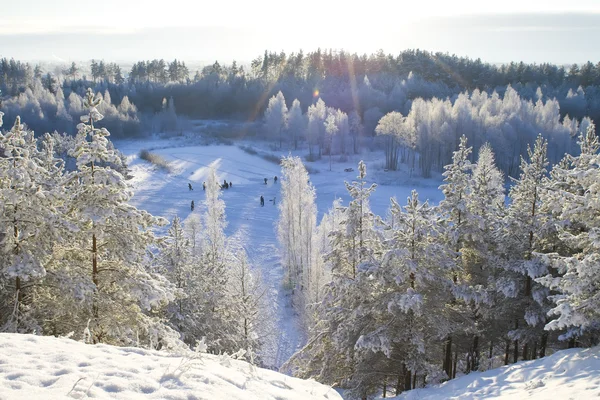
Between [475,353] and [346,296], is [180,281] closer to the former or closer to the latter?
[346,296]

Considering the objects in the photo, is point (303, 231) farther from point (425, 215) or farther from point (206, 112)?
point (206, 112)

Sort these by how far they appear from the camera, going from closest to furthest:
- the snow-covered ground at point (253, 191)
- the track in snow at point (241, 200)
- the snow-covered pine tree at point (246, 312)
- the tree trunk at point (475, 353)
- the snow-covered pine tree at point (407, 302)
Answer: the snow-covered pine tree at point (407, 302) < the tree trunk at point (475, 353) < the snow-covered pine tree at point (246, 312) < the track in snow at point (241, 200) < the snow-covered ground at point (253, 191)

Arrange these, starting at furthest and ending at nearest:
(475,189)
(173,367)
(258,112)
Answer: (258,112)
(475,189)
(173,367)

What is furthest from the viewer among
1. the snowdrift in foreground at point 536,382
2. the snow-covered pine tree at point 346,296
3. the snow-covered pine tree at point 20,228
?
the snow-covered pine tree at point 346,296

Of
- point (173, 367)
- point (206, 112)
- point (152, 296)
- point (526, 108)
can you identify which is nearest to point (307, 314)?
point (152, 296)

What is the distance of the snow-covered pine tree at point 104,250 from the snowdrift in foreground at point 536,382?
24.4 ft

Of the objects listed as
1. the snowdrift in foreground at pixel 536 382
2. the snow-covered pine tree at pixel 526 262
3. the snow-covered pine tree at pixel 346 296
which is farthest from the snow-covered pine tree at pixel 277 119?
the snowdrift in foreground at pixel 536 382

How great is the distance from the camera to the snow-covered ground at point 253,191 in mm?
32594

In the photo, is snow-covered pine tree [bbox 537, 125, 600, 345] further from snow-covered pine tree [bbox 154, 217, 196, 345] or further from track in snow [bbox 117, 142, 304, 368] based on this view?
track in snow [bbox 117, 142, 304, 368]

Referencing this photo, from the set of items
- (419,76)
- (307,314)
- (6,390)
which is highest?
(419,76)

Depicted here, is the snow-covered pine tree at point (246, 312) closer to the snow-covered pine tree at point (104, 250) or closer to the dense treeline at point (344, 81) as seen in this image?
the snow-covered pine tree at point (104, 250)

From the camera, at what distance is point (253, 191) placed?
54.4 metres

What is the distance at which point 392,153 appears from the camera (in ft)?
229

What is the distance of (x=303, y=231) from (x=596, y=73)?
107 m
